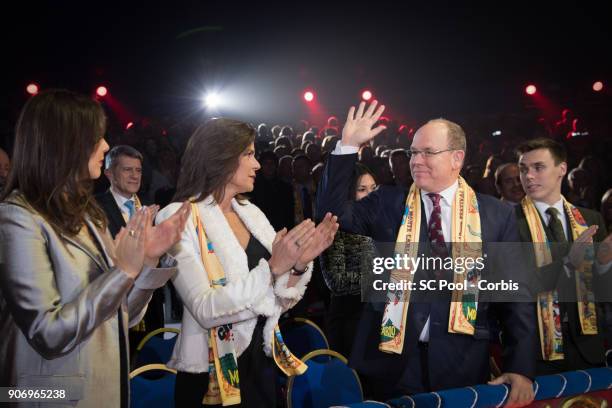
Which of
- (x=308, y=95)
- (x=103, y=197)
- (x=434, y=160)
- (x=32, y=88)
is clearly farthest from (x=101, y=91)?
(x=434, y=160)

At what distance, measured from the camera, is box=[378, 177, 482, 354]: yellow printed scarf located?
272cm

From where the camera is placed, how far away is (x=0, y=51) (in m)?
11.9

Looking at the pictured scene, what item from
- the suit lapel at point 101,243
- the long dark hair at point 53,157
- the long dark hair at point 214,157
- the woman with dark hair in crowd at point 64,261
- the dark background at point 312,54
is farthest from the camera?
the dark background at point 312,54

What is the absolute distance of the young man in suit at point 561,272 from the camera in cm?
355

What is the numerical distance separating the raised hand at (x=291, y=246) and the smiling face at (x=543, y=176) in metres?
1.89

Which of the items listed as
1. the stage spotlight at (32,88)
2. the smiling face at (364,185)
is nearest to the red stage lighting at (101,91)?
the stage spotlight at (32,88)

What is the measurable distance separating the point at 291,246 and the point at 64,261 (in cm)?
92

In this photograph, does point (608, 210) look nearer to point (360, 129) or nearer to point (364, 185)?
point (364, 185)

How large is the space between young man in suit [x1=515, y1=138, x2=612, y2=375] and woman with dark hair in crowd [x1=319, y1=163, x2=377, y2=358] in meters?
0.97

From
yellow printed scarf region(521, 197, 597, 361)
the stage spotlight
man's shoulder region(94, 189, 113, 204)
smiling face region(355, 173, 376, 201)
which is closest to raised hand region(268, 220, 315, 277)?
yellow printed scarf region(521, 197, 597, 361)

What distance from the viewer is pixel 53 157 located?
1883 millimetres

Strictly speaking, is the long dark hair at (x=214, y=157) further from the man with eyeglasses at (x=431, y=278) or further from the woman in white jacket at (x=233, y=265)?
the man with eyeglasses at (x=431, y=278)

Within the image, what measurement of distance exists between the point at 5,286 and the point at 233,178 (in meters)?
1.31

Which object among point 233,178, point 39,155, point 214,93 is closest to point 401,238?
point 233,178
